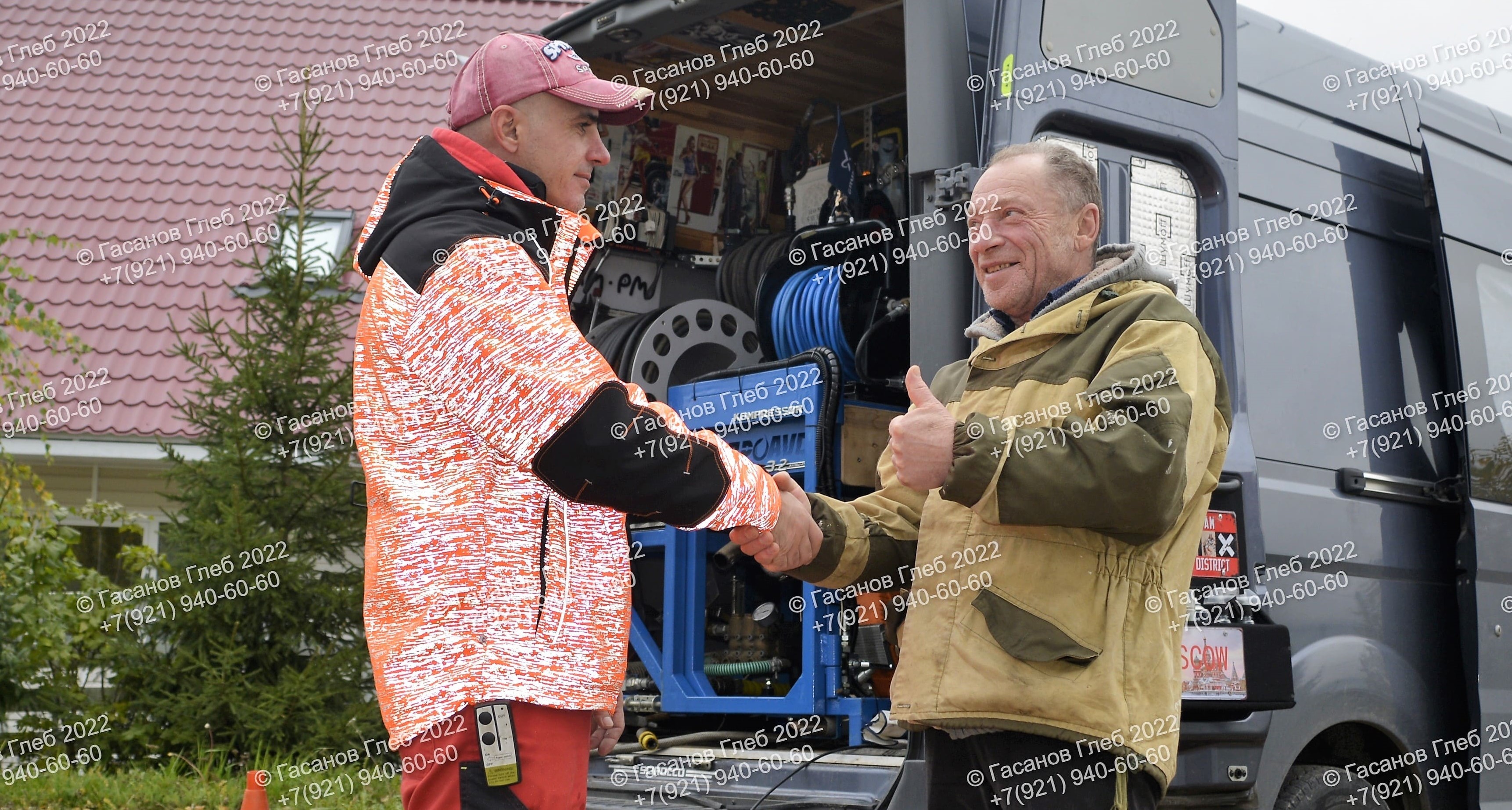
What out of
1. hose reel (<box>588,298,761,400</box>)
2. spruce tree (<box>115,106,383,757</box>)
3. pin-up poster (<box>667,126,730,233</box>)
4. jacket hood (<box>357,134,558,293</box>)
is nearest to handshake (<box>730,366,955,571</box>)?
jacket hood (<box>357,134,558,293</box>)

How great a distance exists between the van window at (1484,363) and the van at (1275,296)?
0.01m

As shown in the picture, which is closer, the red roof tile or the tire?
the tire

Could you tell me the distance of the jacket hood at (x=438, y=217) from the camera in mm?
2332

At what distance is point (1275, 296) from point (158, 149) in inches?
477

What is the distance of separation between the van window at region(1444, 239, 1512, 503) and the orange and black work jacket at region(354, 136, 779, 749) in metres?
2.82

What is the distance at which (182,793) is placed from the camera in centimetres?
660

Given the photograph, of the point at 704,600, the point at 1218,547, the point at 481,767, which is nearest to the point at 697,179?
the point at 704,600

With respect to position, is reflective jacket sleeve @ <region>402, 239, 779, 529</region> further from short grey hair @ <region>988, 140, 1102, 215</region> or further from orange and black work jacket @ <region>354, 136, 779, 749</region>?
short grey hair @ <region>988, 140, 1102, 215</region>

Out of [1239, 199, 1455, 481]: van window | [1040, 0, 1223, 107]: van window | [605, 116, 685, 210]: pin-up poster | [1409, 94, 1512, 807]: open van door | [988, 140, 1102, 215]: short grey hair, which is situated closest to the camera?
[988, 140, 1102, 215]: short grey hair

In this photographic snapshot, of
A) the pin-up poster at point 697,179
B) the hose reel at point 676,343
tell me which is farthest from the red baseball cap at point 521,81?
the pin-up poster at point 697,179

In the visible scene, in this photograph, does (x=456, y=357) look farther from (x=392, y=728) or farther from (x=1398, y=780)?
(x=1398, y=780)

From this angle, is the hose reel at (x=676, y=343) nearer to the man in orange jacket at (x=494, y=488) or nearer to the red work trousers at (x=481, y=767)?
the man in orange jacket at (x=494, y=488)

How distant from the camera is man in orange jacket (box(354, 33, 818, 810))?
227cm

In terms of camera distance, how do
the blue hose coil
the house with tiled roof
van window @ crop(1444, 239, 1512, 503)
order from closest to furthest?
van window @ crop(1444, 239, 1512, 503) → the blue hose coil → the house with tiled roof
